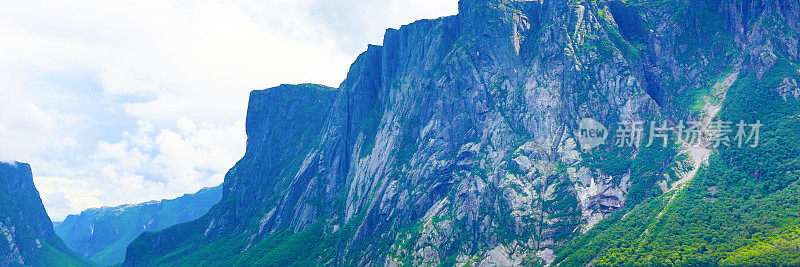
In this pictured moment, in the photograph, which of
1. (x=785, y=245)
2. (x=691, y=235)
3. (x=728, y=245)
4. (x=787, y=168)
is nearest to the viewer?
(x=785, y=245)

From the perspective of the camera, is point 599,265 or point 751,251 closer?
point 751,251

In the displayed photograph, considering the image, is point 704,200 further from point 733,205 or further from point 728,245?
point 728,245

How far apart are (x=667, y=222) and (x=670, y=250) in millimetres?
15030

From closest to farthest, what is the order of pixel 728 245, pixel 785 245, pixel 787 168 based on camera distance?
pixel 785 245
pixel 728 245
pixel 787 168

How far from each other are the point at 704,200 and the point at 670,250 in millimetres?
31397

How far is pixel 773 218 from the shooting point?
177 metres

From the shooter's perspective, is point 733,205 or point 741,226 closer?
point 741,226

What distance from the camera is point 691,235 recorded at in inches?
7288

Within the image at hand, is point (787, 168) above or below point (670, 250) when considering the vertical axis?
above

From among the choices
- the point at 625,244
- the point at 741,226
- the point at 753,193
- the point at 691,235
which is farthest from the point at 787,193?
the point at 625,244

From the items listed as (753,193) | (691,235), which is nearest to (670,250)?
(691,235)

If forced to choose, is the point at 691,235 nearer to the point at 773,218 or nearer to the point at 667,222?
the point at 667,222

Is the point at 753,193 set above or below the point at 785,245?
above

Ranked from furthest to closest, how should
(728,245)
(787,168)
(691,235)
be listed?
1. (787,168)
2. (691,235)
3. (728,245)
